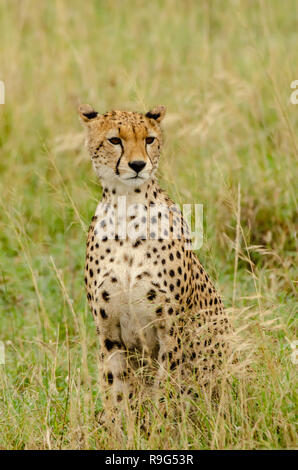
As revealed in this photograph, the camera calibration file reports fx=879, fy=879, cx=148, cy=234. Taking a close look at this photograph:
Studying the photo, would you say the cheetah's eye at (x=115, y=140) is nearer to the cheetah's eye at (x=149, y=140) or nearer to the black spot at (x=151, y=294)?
the cheetah's eye at (x=149, y=140)

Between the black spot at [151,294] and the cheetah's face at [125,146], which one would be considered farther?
the black spot at [151,294]

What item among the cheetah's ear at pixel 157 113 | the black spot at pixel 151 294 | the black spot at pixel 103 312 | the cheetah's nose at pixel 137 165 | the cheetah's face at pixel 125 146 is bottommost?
the black spot at pixel 103 312

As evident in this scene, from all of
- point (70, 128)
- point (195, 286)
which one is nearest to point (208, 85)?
point (70, 128)

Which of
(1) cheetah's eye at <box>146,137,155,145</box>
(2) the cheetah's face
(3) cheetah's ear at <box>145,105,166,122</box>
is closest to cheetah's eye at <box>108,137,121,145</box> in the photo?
(2) the cheetah's face

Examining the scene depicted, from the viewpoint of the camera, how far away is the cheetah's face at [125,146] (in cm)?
302

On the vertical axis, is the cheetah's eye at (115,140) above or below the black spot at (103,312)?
above

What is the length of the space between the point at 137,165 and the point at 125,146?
96 millimetres

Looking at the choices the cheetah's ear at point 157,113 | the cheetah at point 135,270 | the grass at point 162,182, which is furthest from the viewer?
the cheetah's ear at point 157,113

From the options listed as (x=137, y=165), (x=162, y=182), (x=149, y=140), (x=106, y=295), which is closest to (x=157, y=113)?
(x=149, y=140)

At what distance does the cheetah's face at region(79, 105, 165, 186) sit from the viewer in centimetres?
302

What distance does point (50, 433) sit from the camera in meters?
3.04

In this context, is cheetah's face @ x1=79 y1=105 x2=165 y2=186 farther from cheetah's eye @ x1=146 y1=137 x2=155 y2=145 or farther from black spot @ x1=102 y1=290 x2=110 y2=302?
black spot @ x1=102 y1=290 x2=110 y2=302

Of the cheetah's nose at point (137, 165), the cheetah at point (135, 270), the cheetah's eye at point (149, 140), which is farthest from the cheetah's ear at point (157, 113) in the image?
the cheetah's nose at point (137, 165)

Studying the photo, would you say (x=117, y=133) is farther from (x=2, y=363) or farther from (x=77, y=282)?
(x=77, y=282)
